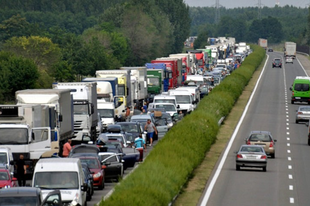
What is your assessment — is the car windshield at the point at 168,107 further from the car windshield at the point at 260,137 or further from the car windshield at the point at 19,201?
the car windshield at the point at 19,201

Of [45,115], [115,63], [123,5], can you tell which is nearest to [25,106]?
[45,115]

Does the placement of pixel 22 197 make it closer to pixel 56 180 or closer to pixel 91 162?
pixel 56 180

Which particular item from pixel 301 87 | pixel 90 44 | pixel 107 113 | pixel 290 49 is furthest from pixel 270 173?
pixel 290 49

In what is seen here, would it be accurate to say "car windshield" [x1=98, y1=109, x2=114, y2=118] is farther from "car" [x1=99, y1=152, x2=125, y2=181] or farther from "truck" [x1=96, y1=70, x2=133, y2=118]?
"car" [x1=99, y1=152, x2=125, y2=181]

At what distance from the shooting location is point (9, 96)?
245ft

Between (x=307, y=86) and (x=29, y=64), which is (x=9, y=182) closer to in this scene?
(x=29, y=64)

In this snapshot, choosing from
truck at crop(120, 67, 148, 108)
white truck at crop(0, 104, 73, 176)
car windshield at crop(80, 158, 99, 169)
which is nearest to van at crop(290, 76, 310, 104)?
truck at crop(120, 67, 148, 108)

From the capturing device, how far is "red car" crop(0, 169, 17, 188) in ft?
90.6

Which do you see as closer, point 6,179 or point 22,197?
point 22,197

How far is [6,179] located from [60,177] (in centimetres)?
267

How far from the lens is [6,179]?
28000mm

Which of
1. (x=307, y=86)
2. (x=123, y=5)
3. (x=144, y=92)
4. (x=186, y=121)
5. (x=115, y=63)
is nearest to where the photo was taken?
(x=186, y=121)

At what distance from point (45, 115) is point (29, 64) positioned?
123 feet

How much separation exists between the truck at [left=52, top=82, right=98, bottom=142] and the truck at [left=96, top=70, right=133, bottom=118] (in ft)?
31.9
